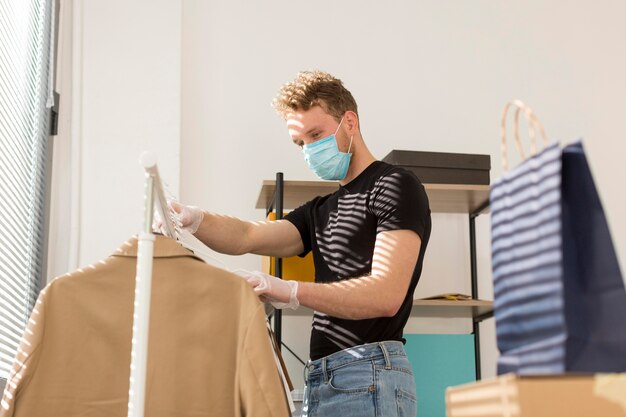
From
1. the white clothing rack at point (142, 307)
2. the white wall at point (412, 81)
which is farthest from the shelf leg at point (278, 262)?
the white clothing rack at point (142, 307)

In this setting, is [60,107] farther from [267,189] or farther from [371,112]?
[371,112]

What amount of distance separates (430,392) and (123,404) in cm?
172

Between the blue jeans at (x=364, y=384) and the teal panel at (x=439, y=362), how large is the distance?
1.14 meters

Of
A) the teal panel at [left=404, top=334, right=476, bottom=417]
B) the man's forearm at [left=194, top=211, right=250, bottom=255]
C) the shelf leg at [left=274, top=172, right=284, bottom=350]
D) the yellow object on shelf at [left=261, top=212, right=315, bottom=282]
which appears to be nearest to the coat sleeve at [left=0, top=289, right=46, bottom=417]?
the man's forearm at [left=194, top=211, right=250, bottom=255]

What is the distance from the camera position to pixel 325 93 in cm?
204

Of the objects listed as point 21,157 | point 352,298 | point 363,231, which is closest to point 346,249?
point 363,231

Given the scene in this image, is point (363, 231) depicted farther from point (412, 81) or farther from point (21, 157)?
point (412, 81)

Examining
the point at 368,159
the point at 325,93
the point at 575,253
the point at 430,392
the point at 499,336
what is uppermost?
the point at 325,93

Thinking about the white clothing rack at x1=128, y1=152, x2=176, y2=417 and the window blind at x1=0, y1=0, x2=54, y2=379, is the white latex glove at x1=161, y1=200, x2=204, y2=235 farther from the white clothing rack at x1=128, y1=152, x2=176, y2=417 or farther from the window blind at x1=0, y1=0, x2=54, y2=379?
the white clothing rack at x1=128, y1=152, x2=176, y2=417

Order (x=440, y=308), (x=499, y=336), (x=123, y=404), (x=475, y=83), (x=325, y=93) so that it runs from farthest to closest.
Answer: (x=475, y=83), (x=440, y=308), (x=325, y=93), (x=123, y=404), (x=499, y=336)

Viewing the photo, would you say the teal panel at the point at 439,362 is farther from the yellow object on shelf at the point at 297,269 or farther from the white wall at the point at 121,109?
the white wall at the point at 121,109

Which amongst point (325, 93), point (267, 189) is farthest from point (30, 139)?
point (325, 93)

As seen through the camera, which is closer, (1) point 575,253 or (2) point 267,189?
(1) point 575,253

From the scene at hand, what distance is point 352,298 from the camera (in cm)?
168
